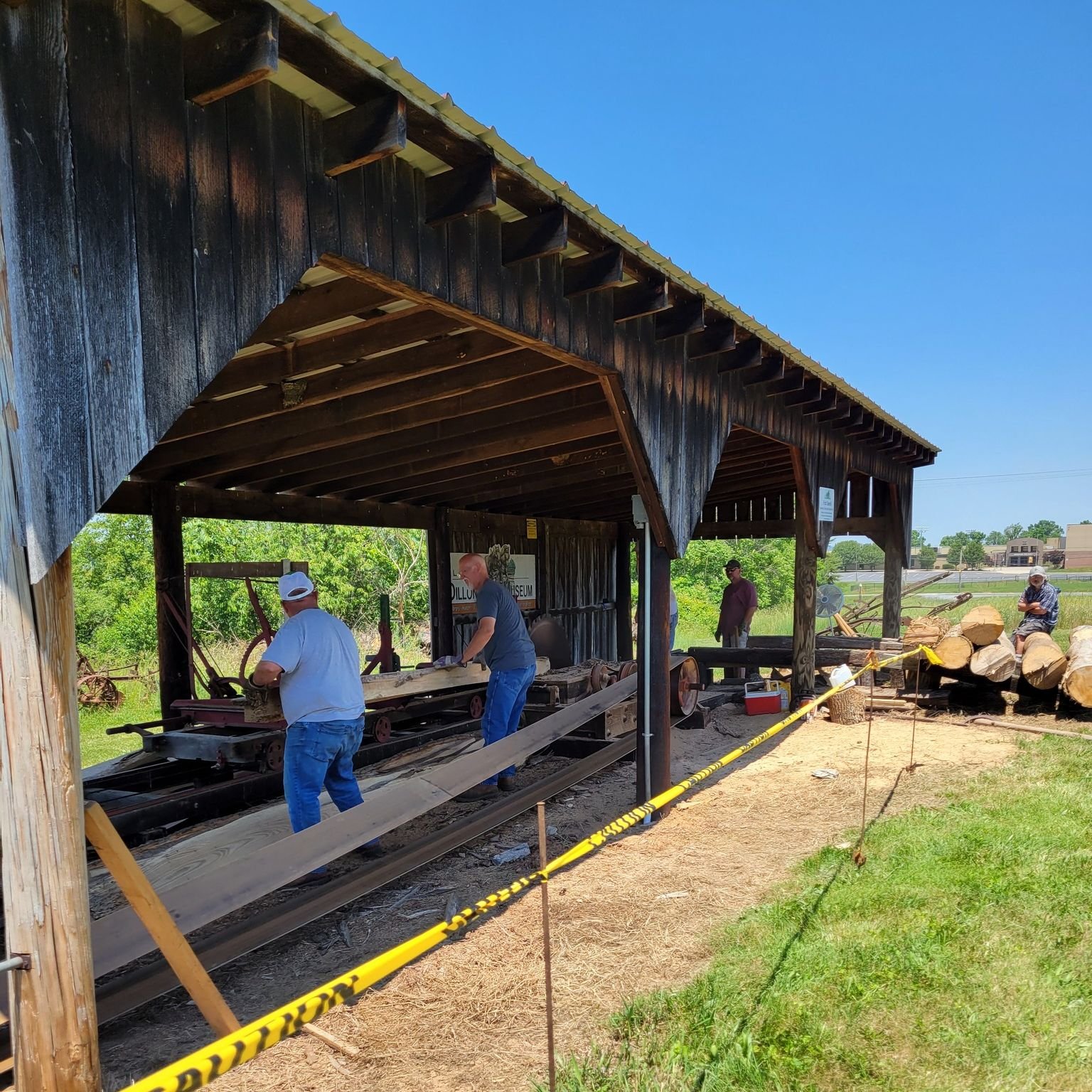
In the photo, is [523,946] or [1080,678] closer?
[523,946]

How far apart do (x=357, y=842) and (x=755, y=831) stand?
318 centimetres

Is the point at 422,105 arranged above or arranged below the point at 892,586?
above

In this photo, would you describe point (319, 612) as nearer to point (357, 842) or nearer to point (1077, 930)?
point (357, 842)

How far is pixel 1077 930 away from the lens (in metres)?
4.21

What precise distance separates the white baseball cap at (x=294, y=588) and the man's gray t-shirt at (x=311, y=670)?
0.11m

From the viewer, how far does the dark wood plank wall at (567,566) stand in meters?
12.1

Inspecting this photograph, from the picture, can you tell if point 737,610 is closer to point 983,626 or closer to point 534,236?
point 983,626

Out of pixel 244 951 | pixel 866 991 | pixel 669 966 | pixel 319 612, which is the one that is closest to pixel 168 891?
pixel 244 951

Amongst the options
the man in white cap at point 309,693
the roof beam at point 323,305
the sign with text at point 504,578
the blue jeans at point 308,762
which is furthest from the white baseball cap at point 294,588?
the sign with text at point 504,578

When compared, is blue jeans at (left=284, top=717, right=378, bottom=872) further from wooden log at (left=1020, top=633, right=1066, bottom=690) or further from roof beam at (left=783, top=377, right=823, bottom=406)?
wooden log at (left=1020, top=633, right=1066, bottom=690)

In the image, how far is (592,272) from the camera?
16.0ft

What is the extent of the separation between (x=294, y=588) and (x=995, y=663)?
8.83 metres

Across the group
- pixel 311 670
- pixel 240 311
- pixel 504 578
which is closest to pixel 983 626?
pixel 504 578

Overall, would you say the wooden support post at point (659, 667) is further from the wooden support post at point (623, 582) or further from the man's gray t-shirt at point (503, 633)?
the wooden support post at point (623, 582)
